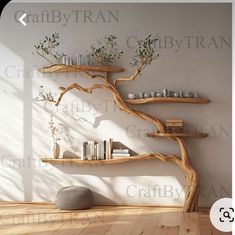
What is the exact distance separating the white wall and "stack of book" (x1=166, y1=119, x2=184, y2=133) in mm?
226

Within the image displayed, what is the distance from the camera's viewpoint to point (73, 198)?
17.3 ft

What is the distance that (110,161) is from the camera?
5488mm

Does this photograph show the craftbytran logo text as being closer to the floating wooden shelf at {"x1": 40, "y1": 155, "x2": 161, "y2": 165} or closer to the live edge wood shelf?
the live edge wood shelf

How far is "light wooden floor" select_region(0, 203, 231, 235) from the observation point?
4.20 meters

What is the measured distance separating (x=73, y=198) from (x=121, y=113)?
1298mm

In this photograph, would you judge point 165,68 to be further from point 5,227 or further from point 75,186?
point 5,227

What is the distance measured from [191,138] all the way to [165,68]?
0.99 metres

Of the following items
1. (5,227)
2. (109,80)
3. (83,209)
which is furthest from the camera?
(109,80)

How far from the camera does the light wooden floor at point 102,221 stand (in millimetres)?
4203

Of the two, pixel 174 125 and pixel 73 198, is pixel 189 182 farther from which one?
pixel 73 198

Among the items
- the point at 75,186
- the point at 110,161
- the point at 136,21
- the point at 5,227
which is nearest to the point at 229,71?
the point at 136,21

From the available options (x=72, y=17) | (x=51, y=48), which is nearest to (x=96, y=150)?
(x=51, y=48)

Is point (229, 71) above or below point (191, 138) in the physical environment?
above

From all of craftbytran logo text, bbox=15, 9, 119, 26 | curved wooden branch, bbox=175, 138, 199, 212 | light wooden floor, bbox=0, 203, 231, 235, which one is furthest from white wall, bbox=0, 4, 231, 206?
light wooden floor, bbox=0, 203, 231, 235
